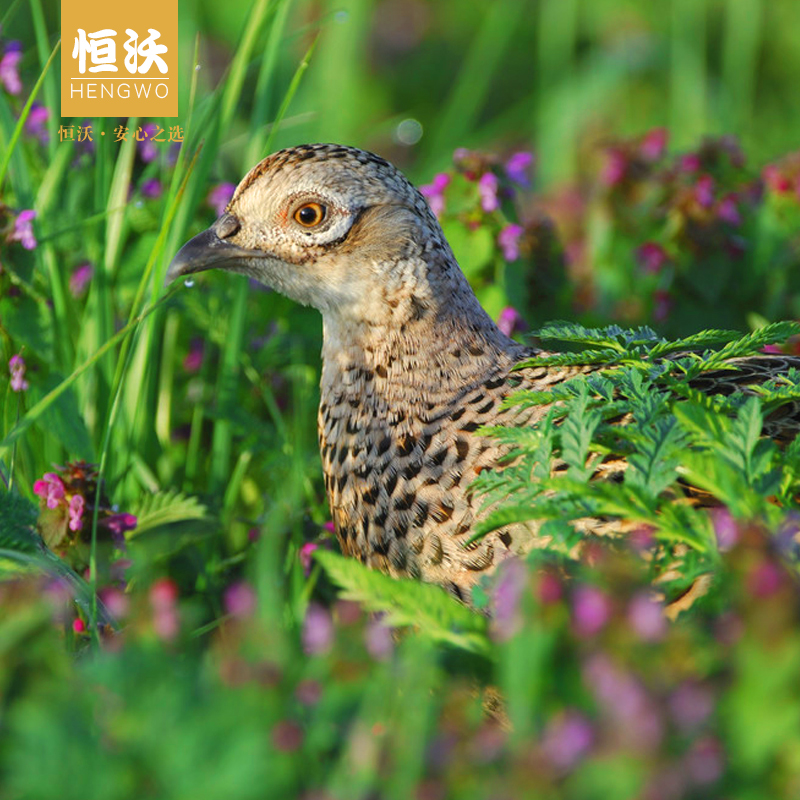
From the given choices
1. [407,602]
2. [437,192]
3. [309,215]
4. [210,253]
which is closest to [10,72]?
[210,253]

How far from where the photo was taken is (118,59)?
11.0ft

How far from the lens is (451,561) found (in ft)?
7.39

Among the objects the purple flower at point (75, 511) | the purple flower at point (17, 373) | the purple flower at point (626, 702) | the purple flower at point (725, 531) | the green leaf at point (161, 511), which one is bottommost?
the green leaf at point (161, 511)

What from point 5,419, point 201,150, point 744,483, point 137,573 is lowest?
point 137,573

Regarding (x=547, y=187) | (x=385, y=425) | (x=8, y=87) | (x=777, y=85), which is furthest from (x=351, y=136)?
(x=385, y=425)

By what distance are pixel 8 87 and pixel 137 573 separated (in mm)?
1499

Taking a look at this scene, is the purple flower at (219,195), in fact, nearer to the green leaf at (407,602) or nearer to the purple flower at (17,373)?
the purple flower at (17,373)

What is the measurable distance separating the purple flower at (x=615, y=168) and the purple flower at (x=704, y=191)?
1.30 ft

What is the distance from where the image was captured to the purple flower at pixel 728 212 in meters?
3.67

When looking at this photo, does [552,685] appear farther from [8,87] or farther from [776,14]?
[776,14]

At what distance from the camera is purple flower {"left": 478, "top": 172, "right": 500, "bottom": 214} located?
10.3 ft

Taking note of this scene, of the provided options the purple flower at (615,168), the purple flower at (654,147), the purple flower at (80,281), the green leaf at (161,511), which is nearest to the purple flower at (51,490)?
the green leaf at (161,511)

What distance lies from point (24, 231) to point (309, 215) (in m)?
0.63

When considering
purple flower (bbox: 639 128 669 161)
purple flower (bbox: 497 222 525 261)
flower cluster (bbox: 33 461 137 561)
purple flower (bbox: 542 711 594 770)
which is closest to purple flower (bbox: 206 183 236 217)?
purple flower (bbox: 497 222 525 261)
